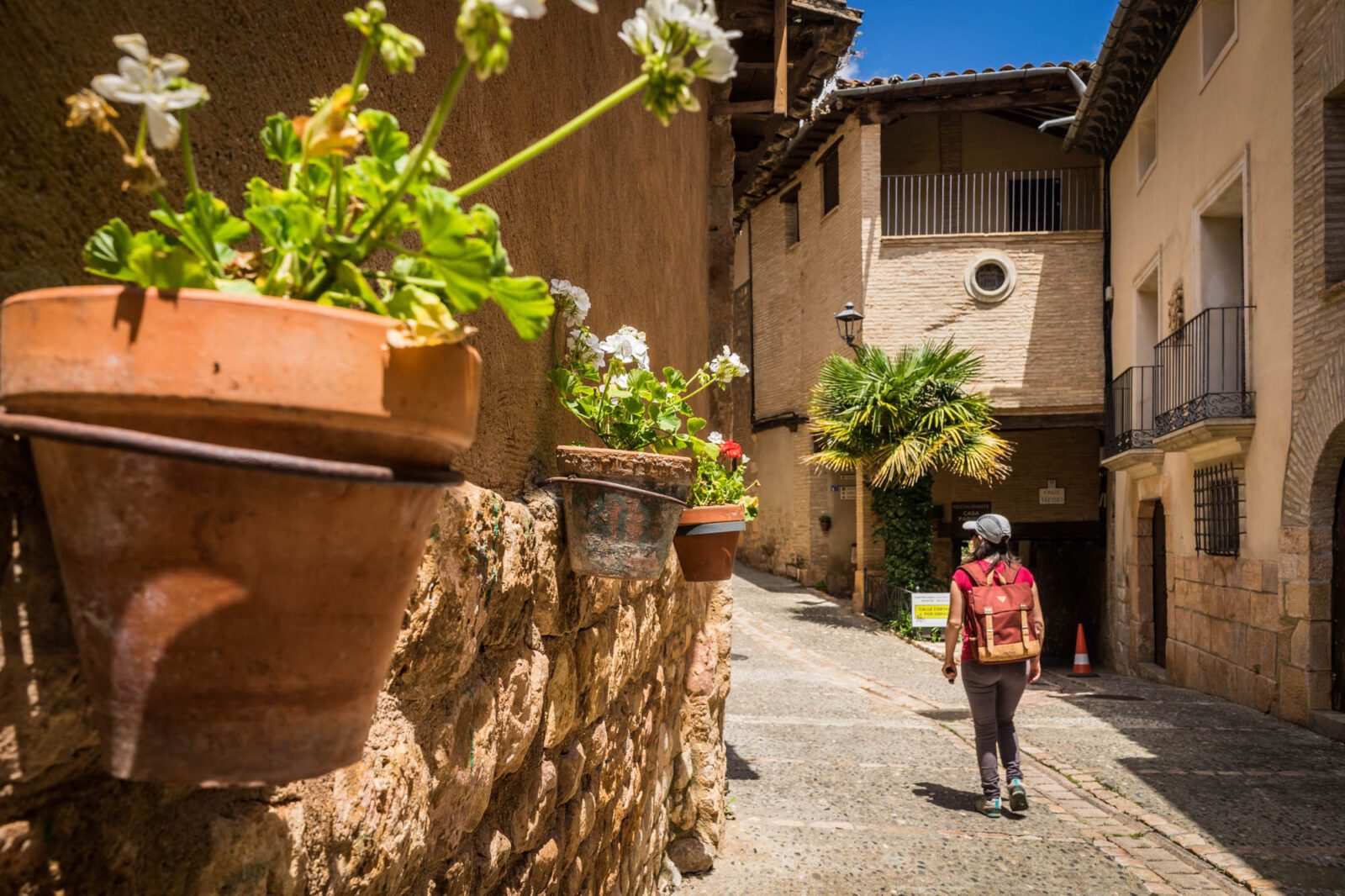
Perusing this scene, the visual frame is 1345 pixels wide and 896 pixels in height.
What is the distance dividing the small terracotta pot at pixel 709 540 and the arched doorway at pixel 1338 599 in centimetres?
792

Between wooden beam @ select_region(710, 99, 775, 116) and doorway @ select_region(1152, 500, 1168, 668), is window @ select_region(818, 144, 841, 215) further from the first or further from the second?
wooden beam @ select_region(710, 99, 775, 116)

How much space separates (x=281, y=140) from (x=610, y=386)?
169 cm

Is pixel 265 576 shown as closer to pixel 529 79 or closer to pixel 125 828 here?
pixel 125 828

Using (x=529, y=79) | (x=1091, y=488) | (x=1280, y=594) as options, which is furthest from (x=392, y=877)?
(x=1091, y=488)

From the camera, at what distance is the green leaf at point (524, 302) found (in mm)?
970

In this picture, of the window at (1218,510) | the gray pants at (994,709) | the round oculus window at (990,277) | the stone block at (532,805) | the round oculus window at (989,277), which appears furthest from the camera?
the round oculus window at (989,277)

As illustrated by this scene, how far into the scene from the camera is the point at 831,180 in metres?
20.8

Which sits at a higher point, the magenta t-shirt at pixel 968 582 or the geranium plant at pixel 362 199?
the geranium plant at pixel 362 199

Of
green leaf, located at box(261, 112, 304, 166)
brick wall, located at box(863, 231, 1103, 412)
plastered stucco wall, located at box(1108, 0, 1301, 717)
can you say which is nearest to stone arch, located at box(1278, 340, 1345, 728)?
plastered stucco wall, located at box(1108, 0, 1301, 717)

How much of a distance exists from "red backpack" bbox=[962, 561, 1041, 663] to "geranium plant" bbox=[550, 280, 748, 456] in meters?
3.91

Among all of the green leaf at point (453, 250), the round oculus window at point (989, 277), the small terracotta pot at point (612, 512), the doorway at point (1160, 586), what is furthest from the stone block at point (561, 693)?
the round oculus window at point (989, 277)

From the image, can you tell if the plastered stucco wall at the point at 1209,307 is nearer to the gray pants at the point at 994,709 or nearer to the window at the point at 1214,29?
the window at the point at 1214,29

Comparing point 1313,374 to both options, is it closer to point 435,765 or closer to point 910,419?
point 910,419

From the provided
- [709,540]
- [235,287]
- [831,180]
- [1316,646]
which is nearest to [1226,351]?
[1316,646]
